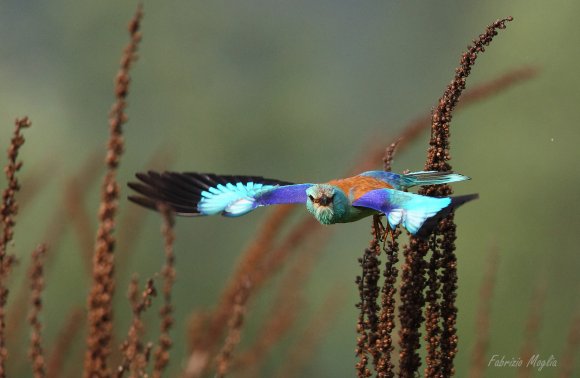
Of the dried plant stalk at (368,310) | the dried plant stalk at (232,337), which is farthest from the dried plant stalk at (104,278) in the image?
the dried plant stalk at (368,310)

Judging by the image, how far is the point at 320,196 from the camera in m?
3.59

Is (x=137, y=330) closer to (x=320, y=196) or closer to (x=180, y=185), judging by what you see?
(x=320, y=196)

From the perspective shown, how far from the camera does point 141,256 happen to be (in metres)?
9.97

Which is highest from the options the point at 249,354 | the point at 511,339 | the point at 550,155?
the point at 550,155

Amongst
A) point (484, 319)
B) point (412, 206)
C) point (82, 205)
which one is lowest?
point (484, 319)

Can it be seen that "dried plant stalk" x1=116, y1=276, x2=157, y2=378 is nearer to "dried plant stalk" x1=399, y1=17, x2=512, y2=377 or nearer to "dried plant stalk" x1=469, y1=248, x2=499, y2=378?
"dried plant stalk" x1=399, y1=17, x2=512, y2=377

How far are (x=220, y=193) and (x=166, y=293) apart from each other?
2579 millimetres

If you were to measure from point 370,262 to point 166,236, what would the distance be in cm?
115

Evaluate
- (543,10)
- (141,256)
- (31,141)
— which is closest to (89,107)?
(31,141)

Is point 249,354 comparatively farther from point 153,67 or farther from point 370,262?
point 153,67

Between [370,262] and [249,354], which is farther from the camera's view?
[249,354]

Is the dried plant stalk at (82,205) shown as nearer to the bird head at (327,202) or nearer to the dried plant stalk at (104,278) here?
the bird head at (327,202)

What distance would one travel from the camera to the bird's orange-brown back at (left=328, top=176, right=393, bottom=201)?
3.60 m

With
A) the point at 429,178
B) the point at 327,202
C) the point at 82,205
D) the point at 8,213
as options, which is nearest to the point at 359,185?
the point at 327,202
